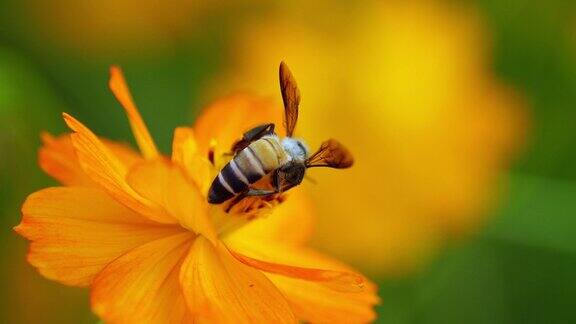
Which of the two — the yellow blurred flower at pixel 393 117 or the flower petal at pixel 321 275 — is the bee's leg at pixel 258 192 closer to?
the flower petal at pixel 321 275

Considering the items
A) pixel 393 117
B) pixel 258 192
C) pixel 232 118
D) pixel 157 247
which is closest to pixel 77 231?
pixel 157 247

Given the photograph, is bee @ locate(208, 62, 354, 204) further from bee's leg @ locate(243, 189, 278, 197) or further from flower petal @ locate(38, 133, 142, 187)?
flower petal @ locate(38, 133, 142, 187)

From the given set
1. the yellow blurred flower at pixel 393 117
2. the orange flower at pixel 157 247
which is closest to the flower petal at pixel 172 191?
the orange flower at pixel 157 247

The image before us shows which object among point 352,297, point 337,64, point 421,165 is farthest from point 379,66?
point 352,297

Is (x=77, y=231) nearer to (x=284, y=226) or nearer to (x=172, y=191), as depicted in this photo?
(x=172, y=191)

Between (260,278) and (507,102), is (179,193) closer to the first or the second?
(260,278)
